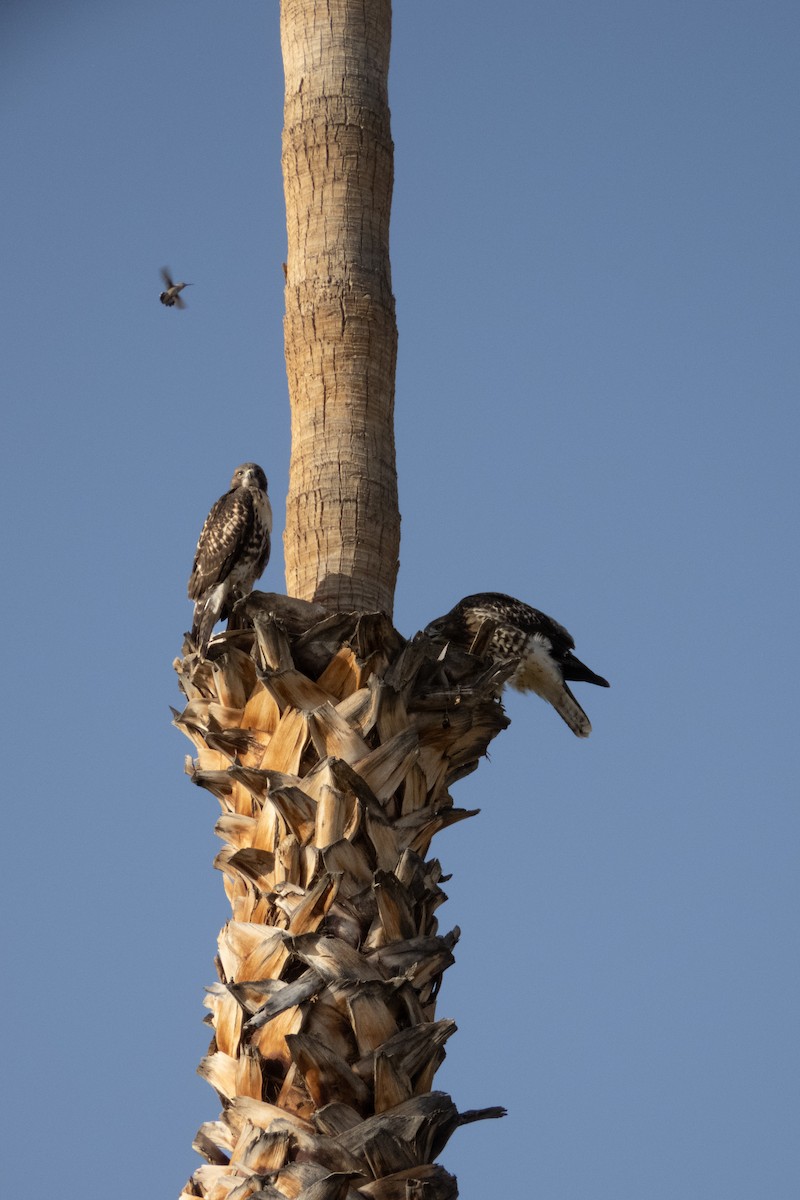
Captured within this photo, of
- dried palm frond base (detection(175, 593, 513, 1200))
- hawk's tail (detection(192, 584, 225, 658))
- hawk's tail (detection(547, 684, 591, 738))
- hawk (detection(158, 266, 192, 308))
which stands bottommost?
dried palm frond base (detection(175, 593, 513, 1200))

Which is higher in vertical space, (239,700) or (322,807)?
(239,700)

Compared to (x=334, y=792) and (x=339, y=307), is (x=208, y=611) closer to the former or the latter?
(x=339, y=307)

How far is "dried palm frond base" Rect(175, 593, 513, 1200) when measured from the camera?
4328 millimetres

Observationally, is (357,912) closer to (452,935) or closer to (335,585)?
(452,935)

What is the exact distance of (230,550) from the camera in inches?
269

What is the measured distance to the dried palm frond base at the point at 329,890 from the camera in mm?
Answer: 4328

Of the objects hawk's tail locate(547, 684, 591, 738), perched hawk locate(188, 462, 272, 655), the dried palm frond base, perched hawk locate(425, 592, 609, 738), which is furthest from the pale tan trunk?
hawk's tail locate(547, 684, 591, 738)

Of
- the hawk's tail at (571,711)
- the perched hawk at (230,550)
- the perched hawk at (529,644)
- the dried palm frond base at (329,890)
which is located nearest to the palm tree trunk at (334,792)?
the dried palm frond base at (329,890)

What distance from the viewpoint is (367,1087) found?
4410 millimetres

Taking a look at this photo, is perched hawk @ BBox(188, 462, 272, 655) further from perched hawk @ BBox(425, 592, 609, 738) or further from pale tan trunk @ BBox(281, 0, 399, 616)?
pale tan trunk @ BBox(281, 0, 399, 616)

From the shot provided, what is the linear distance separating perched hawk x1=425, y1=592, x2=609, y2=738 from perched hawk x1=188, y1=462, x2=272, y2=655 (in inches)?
32.8

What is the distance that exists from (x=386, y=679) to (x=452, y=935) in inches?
30.3

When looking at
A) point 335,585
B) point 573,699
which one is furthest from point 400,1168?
point 573,699

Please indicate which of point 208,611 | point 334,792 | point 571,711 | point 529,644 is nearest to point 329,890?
point 334,792
